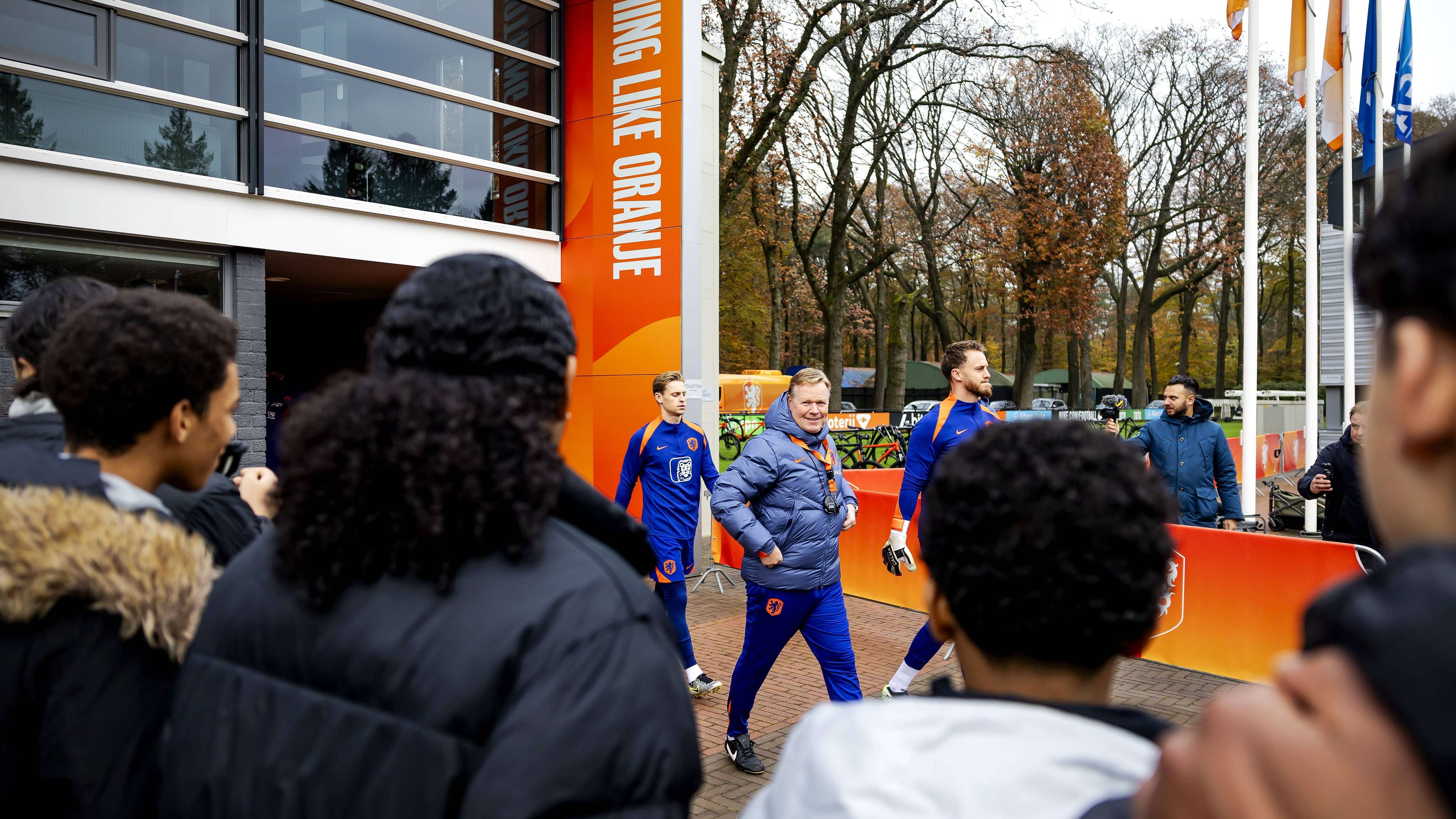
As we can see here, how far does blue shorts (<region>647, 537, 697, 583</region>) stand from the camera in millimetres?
6184

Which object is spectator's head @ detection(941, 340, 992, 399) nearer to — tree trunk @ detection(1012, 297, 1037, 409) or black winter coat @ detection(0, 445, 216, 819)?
black winter coat @ detection(0, 445, 216, 819)

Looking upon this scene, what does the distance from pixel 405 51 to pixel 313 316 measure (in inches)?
194

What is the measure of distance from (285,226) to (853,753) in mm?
8150

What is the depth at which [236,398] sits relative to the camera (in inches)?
70.7

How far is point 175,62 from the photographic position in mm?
7434

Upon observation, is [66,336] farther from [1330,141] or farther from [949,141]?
[949,141]

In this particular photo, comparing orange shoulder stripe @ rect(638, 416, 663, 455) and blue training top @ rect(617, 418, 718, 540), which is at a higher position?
orange shoulder stripe @ rect(638, 416, 663, 455)

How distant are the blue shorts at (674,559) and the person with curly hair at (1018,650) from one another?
4931 mm

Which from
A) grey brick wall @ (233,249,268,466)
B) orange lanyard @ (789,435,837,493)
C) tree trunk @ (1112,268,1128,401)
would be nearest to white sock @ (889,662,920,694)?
orange lanyard @ (789,435,837,493)

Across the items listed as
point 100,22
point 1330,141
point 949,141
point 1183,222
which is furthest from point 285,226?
point 1183,222

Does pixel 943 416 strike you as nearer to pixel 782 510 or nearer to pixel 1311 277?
pixel 782 510

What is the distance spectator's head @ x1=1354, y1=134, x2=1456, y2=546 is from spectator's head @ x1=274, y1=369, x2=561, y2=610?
0.87 m

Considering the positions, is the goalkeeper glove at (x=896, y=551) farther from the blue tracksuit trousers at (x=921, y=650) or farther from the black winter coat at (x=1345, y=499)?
the black winter coat at (x=1345, y=499)

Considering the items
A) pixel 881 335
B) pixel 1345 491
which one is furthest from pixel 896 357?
pixel 1345 491
